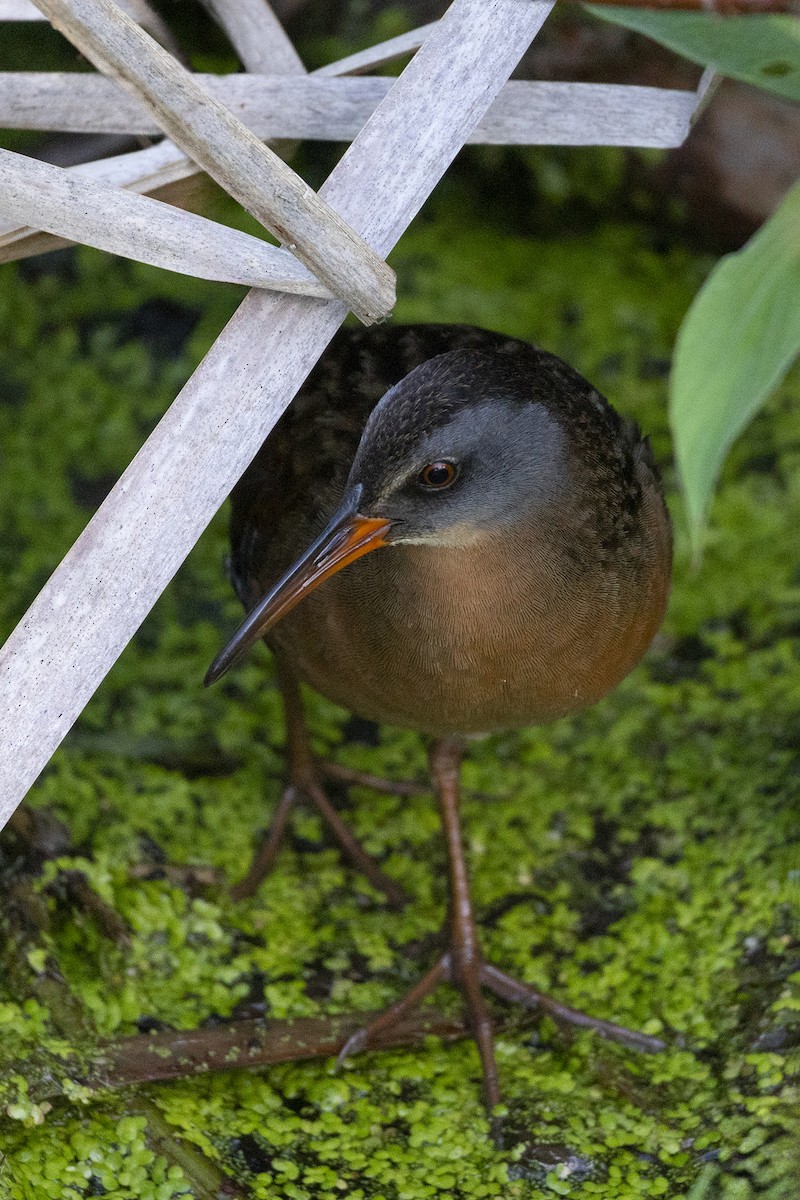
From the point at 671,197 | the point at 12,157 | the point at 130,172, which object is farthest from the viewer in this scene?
the point at 671,197

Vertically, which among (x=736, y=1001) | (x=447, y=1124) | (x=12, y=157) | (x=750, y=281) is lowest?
(x=736, y=1001)

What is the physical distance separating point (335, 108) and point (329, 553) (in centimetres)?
79

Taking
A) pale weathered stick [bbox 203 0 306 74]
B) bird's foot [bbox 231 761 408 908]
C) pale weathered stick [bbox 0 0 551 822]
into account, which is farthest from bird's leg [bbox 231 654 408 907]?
pale weathered stick [bbox 203 0 306 74]

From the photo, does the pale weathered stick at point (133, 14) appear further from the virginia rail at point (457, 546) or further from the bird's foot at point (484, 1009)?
the bird's foot at point (484, 1009)


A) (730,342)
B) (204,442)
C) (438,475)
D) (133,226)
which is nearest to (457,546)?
(438,475)

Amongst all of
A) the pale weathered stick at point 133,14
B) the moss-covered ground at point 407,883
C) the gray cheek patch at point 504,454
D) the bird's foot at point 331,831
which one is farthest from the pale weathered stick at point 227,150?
the bird's foot at point 331,831

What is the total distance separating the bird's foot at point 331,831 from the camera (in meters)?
3.15

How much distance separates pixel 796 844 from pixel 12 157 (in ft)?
7.02

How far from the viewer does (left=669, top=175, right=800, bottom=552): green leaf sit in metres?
1.31

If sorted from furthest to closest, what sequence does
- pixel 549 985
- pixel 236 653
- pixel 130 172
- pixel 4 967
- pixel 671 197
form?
pixel 671 197 < pixel 549 985 < pixel 4 967 < pixel 236 653 < pixel 130 172

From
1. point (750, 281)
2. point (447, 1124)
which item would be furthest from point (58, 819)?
point (750, 281)

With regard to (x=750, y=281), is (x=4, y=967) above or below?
below

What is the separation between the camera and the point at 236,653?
2402 mm

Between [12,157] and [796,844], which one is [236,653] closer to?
[12,157]
